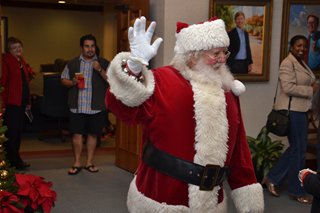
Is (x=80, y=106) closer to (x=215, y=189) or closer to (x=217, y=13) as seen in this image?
(x=217, y=13)

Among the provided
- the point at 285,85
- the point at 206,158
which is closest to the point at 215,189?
the point at 206,158

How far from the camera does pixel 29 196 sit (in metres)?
2.80

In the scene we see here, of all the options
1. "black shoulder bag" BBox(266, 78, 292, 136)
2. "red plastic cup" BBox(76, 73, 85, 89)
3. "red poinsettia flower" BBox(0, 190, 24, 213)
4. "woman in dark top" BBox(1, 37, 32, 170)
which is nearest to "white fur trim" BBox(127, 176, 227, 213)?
"red poinsettia flower" BBox(0, 190, 24, 213)

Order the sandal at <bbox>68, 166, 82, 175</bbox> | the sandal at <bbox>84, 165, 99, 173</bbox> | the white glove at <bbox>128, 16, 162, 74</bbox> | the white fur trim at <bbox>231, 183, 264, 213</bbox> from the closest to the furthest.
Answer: the white glove at <bbox>128, 16, 162, 74</bbox> → the white fur trim at <bbox>231, 183, 264, 213</bbox> → the sandal at <bbox>68, 166, 82, 175</bbox> → the sandal at <bbox>84, 165, 99, 173</bbox>

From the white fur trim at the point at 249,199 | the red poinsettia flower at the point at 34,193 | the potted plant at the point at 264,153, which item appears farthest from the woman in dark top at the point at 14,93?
the white fur trim at the point at 249,199

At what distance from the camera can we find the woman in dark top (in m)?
4.57

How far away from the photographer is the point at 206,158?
1.89 meters

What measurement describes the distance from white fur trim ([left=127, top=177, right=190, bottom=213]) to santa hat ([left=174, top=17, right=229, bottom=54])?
2.15ft

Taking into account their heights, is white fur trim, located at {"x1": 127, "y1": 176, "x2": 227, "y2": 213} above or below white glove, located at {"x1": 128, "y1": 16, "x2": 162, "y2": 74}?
below

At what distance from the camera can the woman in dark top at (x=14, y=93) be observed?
180 inches

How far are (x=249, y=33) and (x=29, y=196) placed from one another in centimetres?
280

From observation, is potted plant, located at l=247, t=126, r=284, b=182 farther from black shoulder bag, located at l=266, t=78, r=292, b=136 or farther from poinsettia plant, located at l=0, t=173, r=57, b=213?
poinsettia plant, located at l=0, t=173, r=57, b=213

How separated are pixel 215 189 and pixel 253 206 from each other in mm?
237

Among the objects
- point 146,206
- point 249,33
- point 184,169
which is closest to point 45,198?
point 146,206
